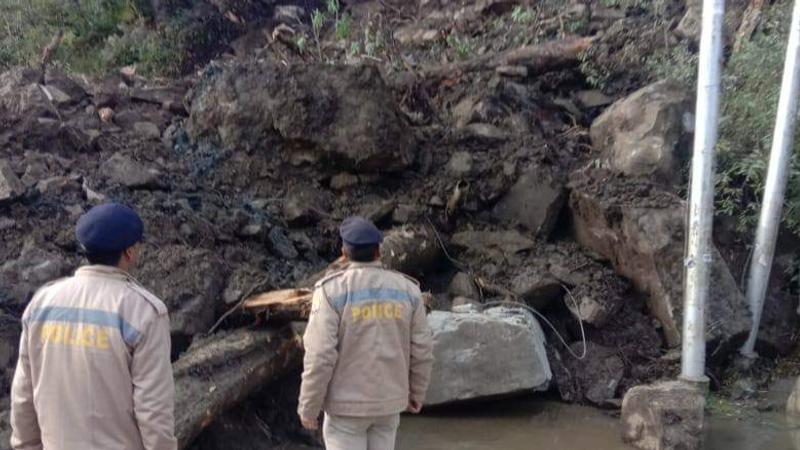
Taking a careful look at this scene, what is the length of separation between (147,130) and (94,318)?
591 centimetres

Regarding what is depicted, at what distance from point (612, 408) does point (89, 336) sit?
4848 mm

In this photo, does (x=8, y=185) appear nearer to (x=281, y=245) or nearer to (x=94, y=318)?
(x=281, y=245)

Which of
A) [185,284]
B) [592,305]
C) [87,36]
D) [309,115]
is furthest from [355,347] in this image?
[87,36]

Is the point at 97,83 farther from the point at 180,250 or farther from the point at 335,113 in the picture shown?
the point at 180,250

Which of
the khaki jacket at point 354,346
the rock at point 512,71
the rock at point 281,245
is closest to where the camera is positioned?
the khaki jacket at point 354,346

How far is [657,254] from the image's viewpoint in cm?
726

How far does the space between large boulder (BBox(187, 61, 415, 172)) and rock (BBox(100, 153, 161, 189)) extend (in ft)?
3.68

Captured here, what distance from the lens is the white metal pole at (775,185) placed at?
6.90 meters

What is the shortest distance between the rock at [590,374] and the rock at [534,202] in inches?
50.6

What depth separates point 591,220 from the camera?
26.0 ft

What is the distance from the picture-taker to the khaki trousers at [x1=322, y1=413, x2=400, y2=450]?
4.25 metres

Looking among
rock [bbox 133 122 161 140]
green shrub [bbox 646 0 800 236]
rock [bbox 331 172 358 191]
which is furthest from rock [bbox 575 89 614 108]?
rock [bbox 133 122 161 140]

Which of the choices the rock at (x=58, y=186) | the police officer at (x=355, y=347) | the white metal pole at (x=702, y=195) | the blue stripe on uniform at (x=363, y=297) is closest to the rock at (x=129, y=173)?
the rock at (x=58, y=186)

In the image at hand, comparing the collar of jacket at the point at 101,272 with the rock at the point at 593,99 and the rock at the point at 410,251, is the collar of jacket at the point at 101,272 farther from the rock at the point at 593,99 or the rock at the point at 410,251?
the rock at the point at 593,99
